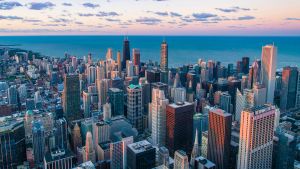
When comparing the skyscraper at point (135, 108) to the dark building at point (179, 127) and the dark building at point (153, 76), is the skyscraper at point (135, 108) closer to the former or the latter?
the dark building at point (179, 127)

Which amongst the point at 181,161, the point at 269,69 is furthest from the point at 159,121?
the point at 269,69

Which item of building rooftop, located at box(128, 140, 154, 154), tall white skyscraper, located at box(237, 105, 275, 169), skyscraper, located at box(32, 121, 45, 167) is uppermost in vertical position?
tall white skyscraper, located at box(237, 105, 275, 169)

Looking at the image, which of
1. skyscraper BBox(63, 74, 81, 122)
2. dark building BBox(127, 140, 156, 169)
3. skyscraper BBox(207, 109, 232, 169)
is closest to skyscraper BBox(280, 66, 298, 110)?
skyscraper BBox(207, 109, 232, 169)

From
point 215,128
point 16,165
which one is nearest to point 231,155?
point 215,128

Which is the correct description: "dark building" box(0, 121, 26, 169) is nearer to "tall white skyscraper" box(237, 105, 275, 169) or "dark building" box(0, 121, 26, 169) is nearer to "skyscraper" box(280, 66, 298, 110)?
"tall white skyscraper" box(237, 105, 275, 169)

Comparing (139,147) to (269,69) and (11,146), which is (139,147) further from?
(269,69)
